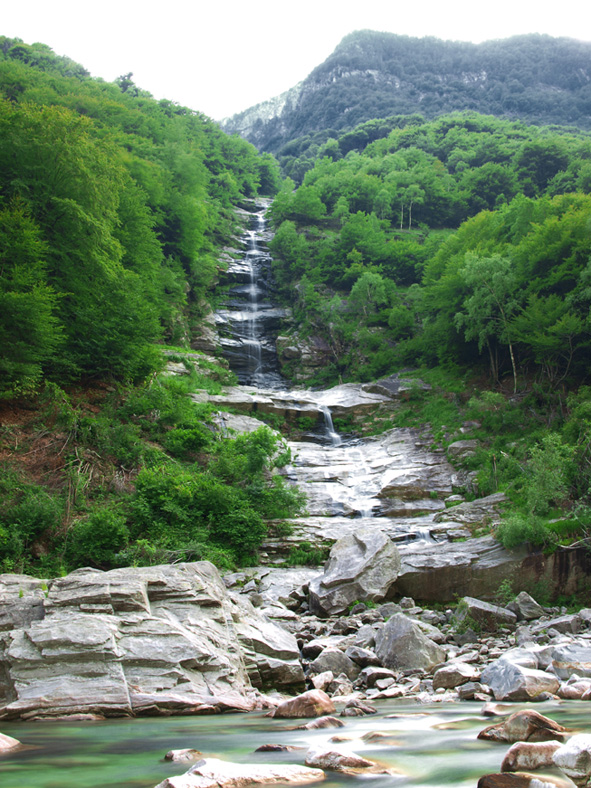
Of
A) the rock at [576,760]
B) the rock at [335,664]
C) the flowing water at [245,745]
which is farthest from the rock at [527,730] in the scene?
the rock at [335,664]

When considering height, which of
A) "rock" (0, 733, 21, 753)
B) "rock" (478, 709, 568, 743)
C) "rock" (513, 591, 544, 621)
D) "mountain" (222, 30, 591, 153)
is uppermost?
"mountain" (222, 30, 591, 153)

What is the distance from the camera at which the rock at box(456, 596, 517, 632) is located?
10.4 m

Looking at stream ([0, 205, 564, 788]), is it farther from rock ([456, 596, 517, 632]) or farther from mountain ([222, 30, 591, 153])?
mountain ([222, 30, 591, 153])

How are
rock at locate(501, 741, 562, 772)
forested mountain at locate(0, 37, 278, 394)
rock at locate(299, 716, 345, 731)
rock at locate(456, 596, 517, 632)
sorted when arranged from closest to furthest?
rock at locate(501, 741, 562, 772) < rock at locate(299, 716, 345, 731) < rock at locate(456, 596, 517, 632) < forested mountain at locate(0, 37, 278, 394)

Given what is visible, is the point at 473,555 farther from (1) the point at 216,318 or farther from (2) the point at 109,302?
(1) the point at 216,318

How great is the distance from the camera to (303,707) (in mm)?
5969

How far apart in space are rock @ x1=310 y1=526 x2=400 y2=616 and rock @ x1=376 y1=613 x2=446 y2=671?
3431 millimetres

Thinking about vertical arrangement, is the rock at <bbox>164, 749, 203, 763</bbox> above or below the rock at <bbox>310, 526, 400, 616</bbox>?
above

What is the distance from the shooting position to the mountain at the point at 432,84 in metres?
104

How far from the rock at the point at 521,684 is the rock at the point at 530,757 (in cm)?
331

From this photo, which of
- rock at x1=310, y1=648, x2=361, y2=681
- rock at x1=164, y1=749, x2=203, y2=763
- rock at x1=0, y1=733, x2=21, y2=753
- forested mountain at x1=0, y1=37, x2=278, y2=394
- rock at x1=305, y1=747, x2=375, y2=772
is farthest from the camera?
forested mountain at x1=0, y1=37, x2=278, y2=394

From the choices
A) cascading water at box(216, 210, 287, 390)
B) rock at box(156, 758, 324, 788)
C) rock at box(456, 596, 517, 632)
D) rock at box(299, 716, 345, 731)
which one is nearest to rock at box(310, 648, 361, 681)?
rock at box(299, 716, 345, 731)

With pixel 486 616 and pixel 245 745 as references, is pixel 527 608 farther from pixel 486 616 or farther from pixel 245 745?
pixel 245 745

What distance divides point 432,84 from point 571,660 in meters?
134
